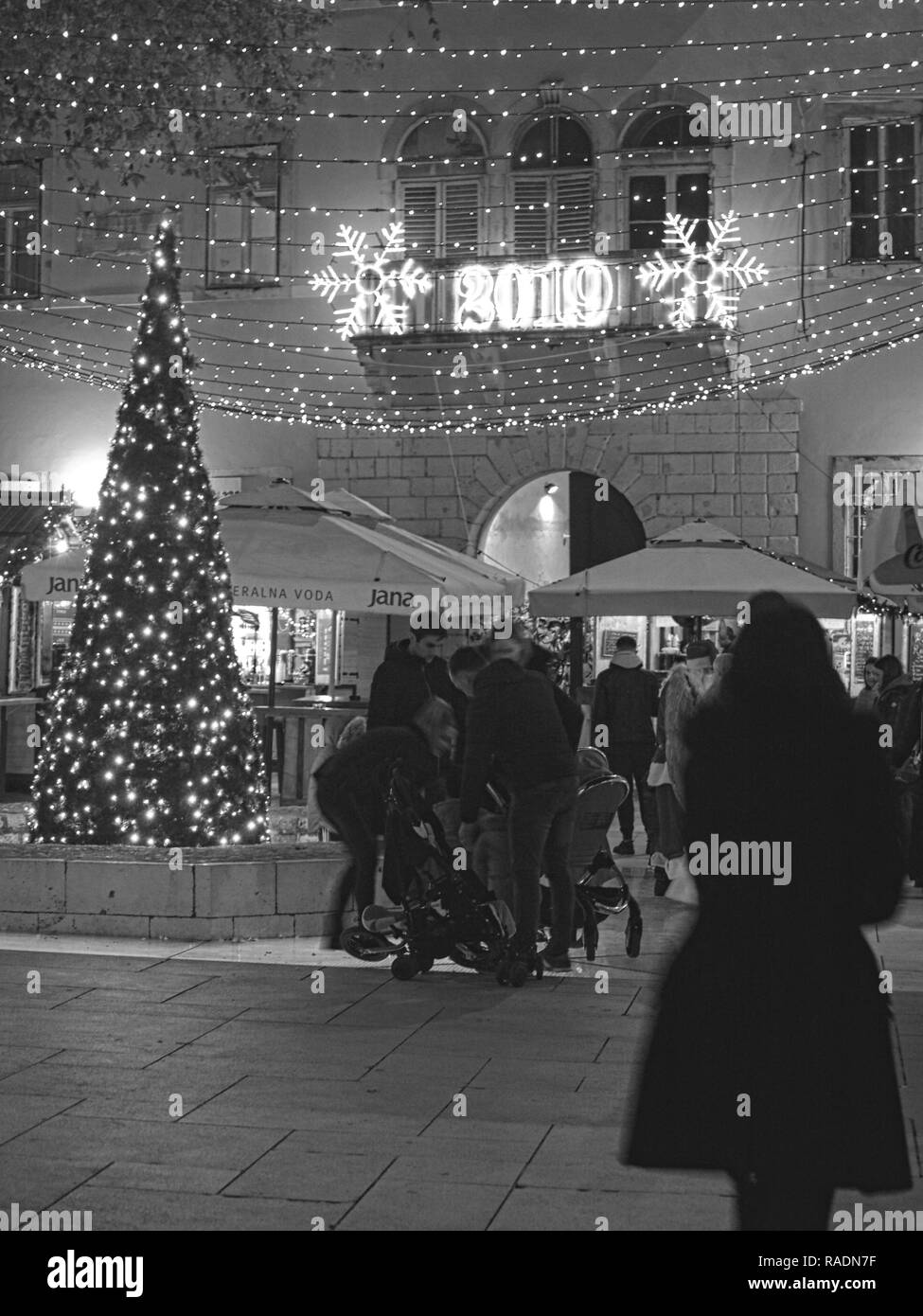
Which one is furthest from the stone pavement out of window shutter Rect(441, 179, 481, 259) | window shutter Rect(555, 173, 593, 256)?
window shutter Rect(441, 179, 481, 259)

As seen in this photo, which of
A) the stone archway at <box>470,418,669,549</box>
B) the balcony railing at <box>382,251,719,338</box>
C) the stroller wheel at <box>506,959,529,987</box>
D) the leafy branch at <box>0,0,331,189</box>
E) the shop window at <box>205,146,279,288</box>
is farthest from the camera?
the shop window at <box>205,146,279,288</box>

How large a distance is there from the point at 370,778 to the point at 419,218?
47.6 feet

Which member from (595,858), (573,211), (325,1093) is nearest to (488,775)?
(595,858)

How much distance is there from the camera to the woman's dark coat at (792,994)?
4.07 m

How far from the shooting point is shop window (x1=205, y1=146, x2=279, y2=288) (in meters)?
22.9

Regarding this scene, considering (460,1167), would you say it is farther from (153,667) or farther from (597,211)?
(597,211)

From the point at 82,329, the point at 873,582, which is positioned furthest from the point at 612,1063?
the point at 82,329

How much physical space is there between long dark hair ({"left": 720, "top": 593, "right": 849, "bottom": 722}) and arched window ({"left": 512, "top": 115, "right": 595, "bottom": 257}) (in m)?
18.5

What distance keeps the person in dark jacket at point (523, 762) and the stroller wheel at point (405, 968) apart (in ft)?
1.72

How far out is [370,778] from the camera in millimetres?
9539

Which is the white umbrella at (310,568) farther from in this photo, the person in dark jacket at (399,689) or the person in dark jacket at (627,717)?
the person in dark jacket at (399,689)

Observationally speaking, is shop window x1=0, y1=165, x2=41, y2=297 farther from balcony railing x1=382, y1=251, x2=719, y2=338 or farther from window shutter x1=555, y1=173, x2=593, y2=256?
window shutter x1=555, y1=173, x2=593, y2=256

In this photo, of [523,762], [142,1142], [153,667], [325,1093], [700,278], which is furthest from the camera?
[700,278]

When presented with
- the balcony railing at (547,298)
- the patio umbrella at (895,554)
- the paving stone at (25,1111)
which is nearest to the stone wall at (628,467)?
the balcony railing at (547,298)
